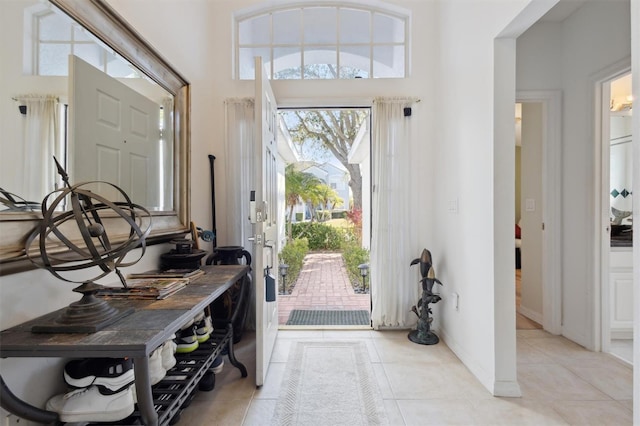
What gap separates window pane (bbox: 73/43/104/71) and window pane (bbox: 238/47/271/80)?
5.56ft

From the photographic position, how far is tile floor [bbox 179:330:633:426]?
1711mm

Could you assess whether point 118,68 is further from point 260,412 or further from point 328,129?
point 328,129

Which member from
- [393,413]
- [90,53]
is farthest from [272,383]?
[90,53]

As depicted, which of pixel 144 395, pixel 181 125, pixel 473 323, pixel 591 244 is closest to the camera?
pixel 144 395

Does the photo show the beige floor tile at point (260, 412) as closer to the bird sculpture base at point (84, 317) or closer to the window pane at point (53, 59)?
the bird sculpture base at point (84, 317)

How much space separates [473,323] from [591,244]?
4.54 ft

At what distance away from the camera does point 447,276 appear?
2619 mm

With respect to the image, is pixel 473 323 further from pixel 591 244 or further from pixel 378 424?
pixel 591 244

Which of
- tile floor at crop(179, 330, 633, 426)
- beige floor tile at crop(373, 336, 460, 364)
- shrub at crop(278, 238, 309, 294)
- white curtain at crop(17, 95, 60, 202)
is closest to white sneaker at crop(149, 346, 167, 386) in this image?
tile floor at crop(179, 330, 633, 426)

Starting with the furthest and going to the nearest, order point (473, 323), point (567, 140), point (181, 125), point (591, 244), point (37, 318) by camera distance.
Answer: point (567, 140) → point (591, 244) → point (181, 125) → point (473, 323) → point (37, 318)

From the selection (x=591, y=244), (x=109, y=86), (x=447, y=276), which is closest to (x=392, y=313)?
(x=447, y=276)

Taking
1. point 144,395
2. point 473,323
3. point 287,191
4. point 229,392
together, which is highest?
point 287,191

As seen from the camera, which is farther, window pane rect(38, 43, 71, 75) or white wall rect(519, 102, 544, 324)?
white wall rect(519, 102, 544, 324)

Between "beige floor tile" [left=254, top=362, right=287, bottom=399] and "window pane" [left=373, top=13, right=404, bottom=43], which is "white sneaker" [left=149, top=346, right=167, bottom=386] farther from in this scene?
"window pane" [left=373, top=13, right=404, bottom=43]
